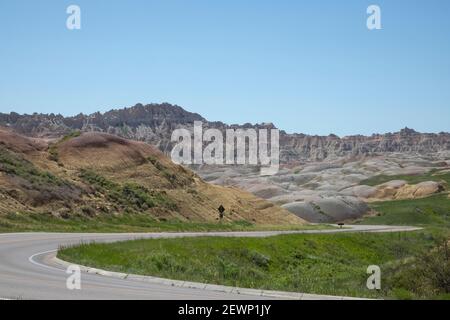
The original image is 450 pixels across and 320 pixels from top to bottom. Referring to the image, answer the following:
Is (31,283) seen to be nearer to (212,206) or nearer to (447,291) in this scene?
(447,291)

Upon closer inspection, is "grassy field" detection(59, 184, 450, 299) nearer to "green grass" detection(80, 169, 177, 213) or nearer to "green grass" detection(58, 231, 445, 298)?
"green grass" detection(58, 231, 445, 298)

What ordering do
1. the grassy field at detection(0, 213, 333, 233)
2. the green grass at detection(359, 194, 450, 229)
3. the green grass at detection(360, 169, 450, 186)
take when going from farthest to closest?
the green grass at detection(360, 169, 450, 186) < the green grass at detection(359, 194, 450, 229) < the grassy field at detection(0, 213, 333, 233)

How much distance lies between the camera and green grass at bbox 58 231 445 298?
23594 millimetres

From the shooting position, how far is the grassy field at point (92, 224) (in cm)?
4881

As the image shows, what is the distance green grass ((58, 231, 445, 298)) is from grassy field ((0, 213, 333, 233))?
12986mm

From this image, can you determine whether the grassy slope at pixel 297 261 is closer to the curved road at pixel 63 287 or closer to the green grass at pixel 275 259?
the green grass at pixel 275 259

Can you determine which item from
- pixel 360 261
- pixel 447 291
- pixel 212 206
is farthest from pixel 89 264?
pixel 212 206

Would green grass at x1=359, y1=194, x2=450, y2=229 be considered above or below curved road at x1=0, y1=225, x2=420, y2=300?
below

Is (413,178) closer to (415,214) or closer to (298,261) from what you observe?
(415,214)

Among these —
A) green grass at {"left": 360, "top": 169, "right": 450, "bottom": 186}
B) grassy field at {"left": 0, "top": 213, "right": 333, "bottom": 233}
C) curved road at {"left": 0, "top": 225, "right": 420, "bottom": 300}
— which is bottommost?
green grass at {"left": 360, "top": 169, "right": 450, "bottom": 186}

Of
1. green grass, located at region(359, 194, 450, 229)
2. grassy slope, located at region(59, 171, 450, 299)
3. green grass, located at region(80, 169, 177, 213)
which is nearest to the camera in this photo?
grassy slope, located at region(59, 171, 450, 299)

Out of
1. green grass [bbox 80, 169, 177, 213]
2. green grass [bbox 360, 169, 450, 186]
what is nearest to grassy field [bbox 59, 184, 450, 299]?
green grass [bbox 80, 169, 177, 213]

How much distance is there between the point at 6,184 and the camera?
2276 inches
